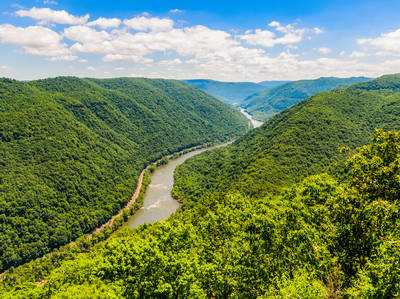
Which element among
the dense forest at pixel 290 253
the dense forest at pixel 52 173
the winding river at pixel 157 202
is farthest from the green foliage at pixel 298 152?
the dense forest at pixel 290 253

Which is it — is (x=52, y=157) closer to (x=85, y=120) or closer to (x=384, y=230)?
(x=85, y=120)

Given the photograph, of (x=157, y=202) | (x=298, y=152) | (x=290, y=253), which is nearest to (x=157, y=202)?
(x=157, y=202)

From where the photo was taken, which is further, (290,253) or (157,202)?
(157,202)

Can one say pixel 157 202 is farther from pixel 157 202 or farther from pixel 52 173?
pixel 52 173

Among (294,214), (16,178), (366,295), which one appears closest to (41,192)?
(16,178)

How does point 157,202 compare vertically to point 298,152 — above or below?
below

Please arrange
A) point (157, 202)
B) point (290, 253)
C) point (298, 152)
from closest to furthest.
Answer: point (290, 253) → point (298, 152) → point (157, 202)

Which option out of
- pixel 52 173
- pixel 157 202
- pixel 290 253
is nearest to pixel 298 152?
pixel 157 202

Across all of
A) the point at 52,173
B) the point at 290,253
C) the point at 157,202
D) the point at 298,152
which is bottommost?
the point at 157,202

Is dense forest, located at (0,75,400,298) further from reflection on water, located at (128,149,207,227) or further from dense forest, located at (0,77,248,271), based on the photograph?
reflection on water, located at (128,149,207,227)

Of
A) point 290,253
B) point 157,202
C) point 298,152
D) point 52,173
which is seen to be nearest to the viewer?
point 290,253

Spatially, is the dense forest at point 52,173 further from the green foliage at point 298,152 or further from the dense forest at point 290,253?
the dense forest at point 290,253
